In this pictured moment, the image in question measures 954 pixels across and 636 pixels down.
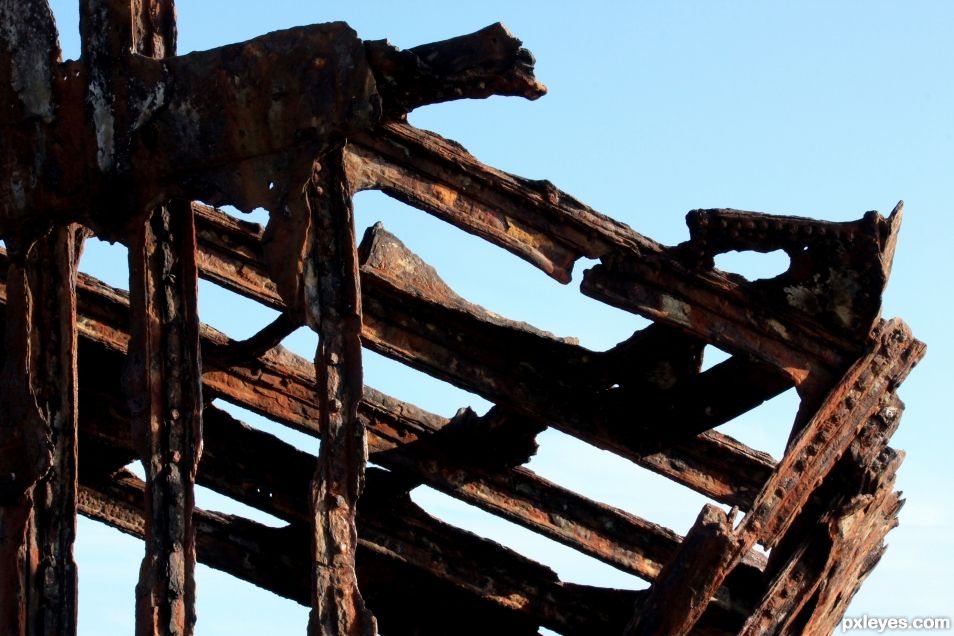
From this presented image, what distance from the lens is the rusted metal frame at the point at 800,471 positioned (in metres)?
8.65

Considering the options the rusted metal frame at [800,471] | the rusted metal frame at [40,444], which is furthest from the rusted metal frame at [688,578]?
the rusted metal frame at [40,444]

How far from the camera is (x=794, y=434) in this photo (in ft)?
29.8

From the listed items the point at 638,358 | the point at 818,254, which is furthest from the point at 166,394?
the point at 818,254

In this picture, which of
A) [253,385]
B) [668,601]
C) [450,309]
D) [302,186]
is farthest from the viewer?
[253,385]

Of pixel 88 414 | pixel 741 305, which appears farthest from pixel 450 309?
pixel 88 414

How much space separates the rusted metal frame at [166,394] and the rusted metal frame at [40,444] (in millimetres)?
481

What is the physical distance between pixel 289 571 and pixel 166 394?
12.6 ft

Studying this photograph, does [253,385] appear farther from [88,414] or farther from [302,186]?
[302,186]

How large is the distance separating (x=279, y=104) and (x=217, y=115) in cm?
25

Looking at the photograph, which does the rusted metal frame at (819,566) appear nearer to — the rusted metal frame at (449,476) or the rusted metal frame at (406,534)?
the rusted metal frame at (449,476)

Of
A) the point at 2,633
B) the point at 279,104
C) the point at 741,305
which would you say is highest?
the point at 741,305

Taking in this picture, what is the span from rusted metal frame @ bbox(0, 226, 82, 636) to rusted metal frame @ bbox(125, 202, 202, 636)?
0.48 m

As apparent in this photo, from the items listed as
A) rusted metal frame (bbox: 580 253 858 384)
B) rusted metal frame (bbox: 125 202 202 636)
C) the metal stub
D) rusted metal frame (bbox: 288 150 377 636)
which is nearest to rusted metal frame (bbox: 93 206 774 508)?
rusted metal frame (bbox: 580 253 858 384)

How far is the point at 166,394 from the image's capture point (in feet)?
24.2
